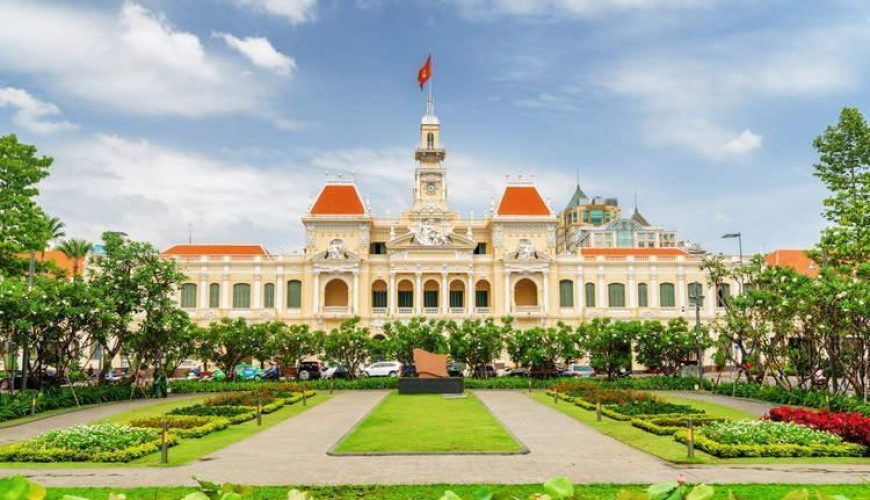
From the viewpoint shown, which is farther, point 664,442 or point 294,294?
point 294,294

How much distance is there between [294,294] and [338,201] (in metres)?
9.40

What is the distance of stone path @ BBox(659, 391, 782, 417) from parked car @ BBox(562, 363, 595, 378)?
9.15 m

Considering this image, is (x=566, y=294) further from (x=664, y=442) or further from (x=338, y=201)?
(x=664, y=442)

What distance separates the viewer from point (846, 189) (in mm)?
35000

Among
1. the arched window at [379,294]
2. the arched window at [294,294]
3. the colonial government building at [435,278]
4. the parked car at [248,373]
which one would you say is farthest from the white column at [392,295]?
the parked car at [248,373]

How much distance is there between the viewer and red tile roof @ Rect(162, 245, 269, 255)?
2579 inches

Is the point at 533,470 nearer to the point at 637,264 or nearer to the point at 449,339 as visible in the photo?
the point at 449,339

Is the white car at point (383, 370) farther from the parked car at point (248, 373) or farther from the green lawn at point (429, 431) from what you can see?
the green lawn at point (429, 431)

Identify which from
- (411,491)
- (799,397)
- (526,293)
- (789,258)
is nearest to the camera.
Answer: (411,491)

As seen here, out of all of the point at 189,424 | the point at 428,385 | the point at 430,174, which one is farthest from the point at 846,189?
the point at 430,174

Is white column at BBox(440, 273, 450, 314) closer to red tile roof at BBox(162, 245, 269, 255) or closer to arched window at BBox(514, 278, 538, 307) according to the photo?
arched window at BBox(514, 278, 538, 307)

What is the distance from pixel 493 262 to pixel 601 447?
44888mm

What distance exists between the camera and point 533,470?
1420 centimetres

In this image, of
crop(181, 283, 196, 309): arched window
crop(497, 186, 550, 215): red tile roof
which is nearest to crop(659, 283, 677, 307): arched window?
crop(497, 186, 550, 215): red tile roof
